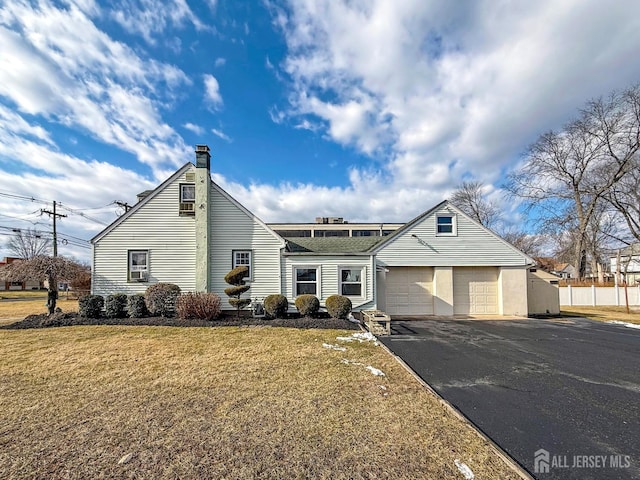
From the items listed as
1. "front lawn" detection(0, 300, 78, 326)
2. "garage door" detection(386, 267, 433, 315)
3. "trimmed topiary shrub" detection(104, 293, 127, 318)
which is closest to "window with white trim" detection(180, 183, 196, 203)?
"trimmed topiary shrub" detection(104, 293, 127, 318)

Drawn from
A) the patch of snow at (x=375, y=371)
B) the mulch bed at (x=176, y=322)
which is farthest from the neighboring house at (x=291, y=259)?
the patch of snow at (x=375, y=371)

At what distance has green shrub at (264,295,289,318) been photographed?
12.1m

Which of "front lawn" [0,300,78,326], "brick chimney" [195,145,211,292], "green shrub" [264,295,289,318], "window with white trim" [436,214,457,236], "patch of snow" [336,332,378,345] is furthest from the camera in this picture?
"window with white trim" [436,214,457,236]

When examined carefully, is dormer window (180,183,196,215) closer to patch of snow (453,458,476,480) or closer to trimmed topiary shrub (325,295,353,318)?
trimmed topiary shrub (325,295,353,318)

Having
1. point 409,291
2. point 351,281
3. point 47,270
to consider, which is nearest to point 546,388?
point 351,281

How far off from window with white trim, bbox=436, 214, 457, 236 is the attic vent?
39.0 ft

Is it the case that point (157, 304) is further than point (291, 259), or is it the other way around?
point (291, 259)

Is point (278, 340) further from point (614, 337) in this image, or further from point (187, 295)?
point (614, 337)

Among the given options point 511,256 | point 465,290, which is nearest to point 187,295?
point 465,290

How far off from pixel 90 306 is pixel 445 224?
1630 centimetres

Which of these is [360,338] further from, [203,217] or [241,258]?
[203,217]

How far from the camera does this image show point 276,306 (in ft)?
39.5

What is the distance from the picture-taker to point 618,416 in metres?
4.16

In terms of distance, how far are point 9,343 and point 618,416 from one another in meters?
13.7
